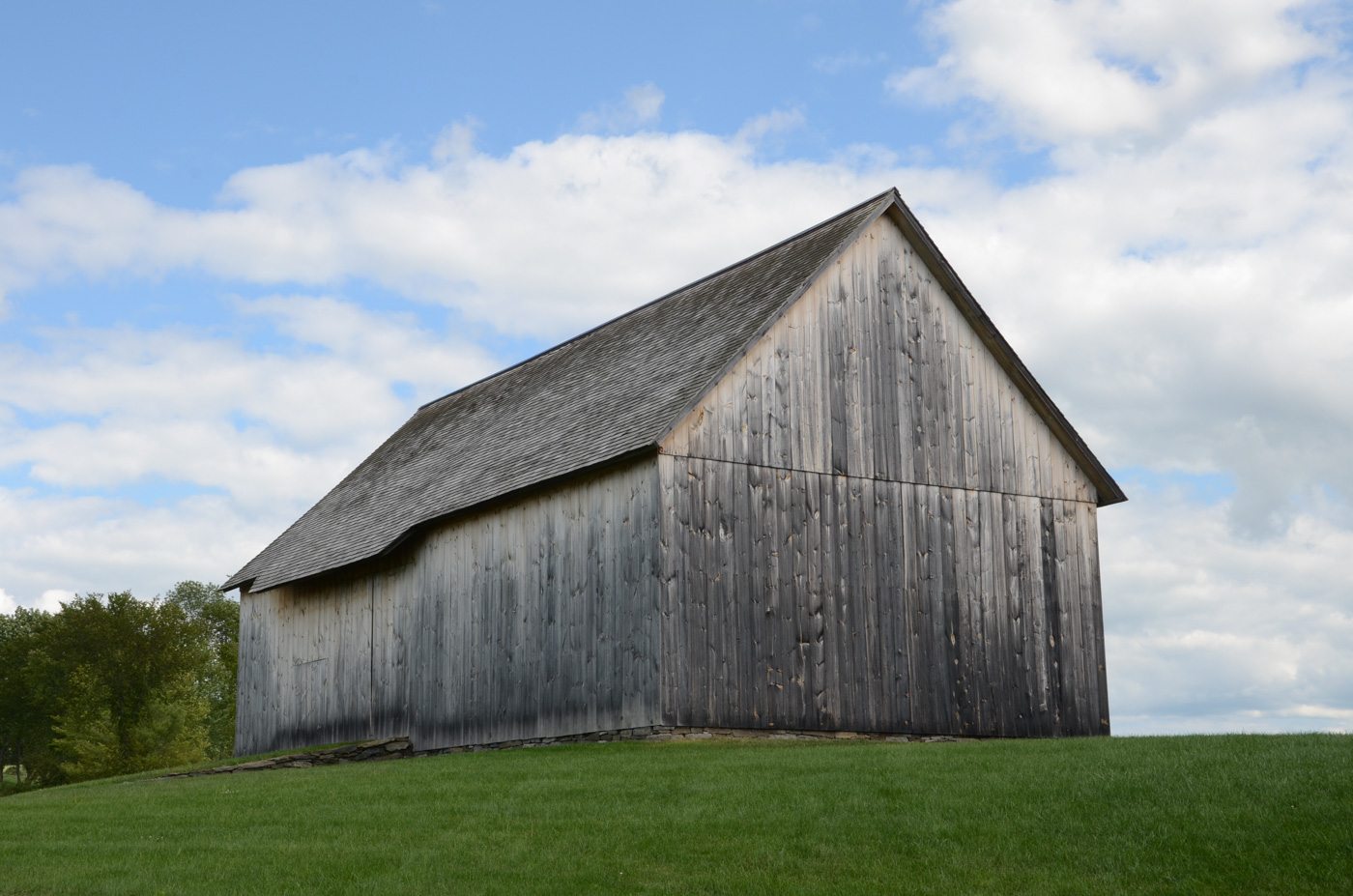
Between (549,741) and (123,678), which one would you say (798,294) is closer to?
(549,741)

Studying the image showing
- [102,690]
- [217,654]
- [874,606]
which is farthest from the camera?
[217,654]

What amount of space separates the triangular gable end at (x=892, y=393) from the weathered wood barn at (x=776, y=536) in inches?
1.9

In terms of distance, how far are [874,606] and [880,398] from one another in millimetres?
3559

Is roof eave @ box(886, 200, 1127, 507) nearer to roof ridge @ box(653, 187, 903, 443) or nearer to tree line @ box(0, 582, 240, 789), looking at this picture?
roof ridge @ box(653, 187, 903, 443)

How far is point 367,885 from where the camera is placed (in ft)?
42.7

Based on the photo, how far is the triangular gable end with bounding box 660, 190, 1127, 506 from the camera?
979 inches

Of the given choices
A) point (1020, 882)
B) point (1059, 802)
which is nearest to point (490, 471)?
point (1059, 802)

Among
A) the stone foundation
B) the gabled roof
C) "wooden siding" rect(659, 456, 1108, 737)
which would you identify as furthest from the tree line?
"wooden siding" rect(659, 456, 1108, 737)

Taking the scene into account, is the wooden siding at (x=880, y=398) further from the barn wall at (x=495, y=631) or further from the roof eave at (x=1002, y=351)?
the barn wall at (x=495, y=631)

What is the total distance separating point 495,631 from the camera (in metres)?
26.9

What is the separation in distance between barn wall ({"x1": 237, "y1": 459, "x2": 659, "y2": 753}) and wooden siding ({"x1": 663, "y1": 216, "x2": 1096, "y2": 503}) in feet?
7.41

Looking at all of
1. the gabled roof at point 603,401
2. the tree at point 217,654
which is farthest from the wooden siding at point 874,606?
→ the tree at point 217,654

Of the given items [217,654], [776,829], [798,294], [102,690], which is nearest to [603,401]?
[798,294]

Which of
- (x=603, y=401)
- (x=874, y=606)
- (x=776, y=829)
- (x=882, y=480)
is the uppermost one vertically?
(x=603, y=401)
